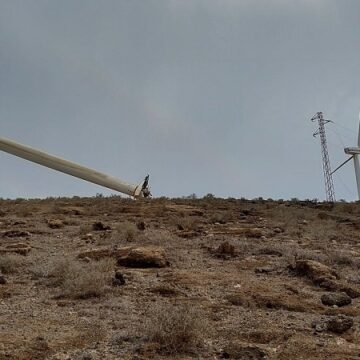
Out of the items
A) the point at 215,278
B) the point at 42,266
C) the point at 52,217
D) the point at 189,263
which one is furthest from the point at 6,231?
the point at 215,278

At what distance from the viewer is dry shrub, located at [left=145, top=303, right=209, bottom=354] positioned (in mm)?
6953

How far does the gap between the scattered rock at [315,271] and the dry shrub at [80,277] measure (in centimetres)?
401

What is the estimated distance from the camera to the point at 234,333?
766 centimetres

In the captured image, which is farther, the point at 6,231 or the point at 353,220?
the point at 353,220

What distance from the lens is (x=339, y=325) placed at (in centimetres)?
785

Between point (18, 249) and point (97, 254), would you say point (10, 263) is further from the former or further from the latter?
point (97, 254)

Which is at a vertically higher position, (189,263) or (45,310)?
(189,263)

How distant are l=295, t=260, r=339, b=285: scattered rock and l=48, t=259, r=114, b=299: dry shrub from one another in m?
4.01

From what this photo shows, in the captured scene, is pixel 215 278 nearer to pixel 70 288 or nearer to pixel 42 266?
pixel 70 288

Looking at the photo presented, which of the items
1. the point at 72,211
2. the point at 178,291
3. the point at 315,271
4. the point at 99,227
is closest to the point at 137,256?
the point at 178,291

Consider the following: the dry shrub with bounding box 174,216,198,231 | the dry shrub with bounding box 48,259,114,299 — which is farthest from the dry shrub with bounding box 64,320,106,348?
the dry shrub with bounding box 174,216,198,231

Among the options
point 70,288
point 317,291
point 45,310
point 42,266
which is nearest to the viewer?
point 45,310

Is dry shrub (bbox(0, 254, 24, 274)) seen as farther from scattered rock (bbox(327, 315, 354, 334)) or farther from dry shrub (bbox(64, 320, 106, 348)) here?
scattered rock (bbox(327, 315, 354, 334))

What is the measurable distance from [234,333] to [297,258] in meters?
5.43
